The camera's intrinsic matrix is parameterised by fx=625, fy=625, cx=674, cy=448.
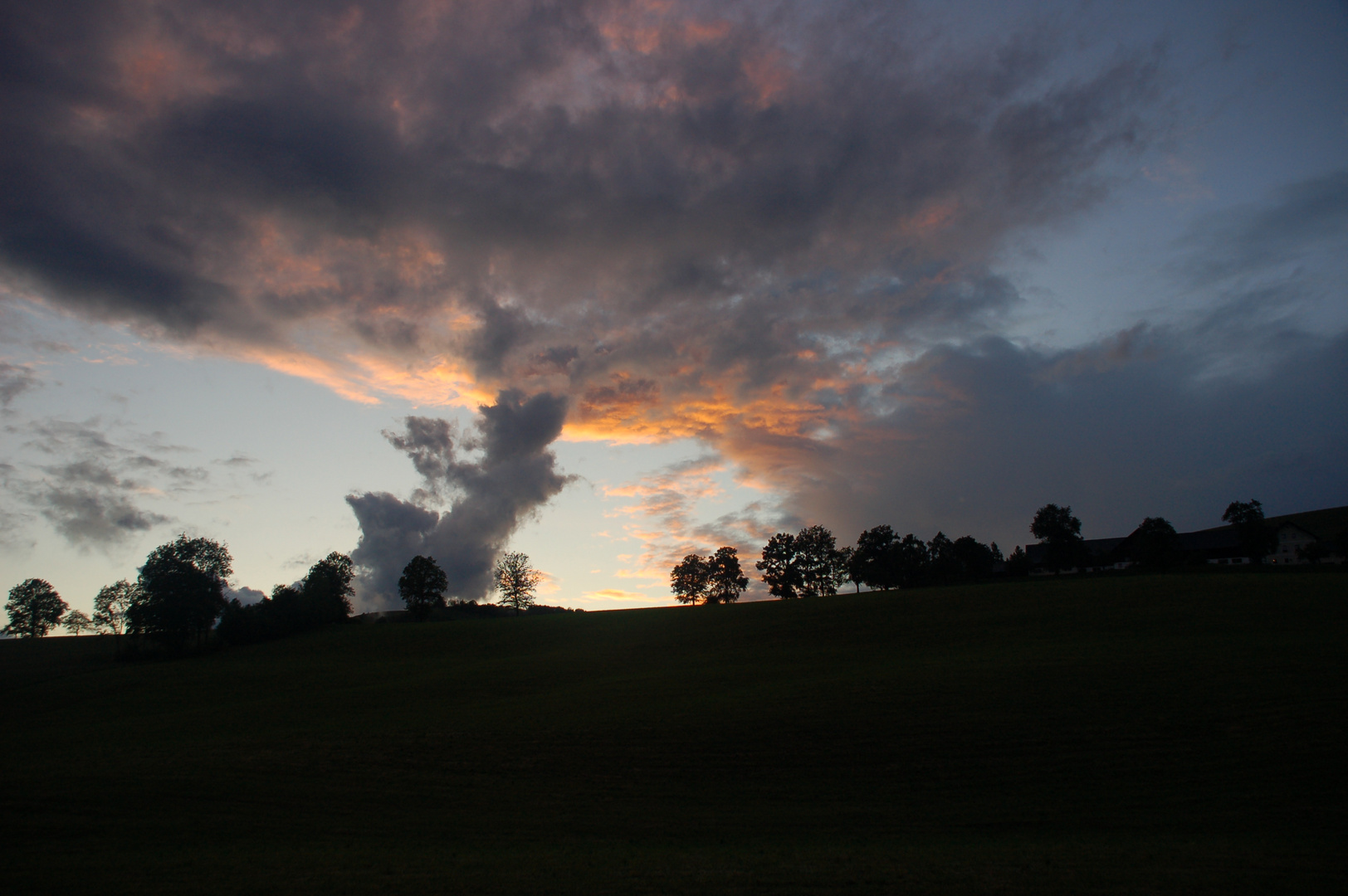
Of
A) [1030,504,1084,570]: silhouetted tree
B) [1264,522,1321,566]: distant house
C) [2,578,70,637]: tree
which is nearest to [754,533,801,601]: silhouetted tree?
[1030,504,1084,570]: silhouetted tree

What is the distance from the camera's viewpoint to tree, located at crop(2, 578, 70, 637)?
110188 millimetres

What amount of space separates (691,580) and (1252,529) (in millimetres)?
87950

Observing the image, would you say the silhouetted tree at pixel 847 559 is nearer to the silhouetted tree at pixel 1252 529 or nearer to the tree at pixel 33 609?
the silhouetted tree at pixel 1252 529

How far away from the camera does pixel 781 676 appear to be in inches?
1331

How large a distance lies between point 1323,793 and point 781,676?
20798 millimetres

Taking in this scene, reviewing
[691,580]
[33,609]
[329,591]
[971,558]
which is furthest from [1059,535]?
[33,609]

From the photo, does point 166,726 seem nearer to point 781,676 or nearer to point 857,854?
point 781,676

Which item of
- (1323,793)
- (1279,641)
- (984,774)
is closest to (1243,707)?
(1323,793)

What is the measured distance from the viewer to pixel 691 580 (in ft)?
418

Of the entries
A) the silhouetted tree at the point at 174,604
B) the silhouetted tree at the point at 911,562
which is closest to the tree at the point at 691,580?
the silhouetted tree at the point at 911,562

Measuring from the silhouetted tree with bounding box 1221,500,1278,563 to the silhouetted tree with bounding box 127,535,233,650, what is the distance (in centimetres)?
12997

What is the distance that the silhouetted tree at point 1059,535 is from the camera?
9744cm

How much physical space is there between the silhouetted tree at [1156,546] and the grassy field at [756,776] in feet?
154

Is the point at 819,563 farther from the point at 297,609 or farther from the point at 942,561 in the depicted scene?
the point at 297,609
